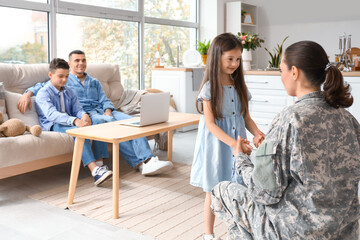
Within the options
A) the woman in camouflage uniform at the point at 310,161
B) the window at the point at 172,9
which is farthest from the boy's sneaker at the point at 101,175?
the window at the point at 172,9

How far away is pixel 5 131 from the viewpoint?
115 inches

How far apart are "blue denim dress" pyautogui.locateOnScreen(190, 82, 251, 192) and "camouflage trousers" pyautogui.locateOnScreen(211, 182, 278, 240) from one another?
0.45m

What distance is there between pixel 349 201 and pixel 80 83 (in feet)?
9.86

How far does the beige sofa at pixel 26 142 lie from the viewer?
276 cm

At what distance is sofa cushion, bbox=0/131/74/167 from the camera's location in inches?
108

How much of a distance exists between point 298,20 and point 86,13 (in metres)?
3.66

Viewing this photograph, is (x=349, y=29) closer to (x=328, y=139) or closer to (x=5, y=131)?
(x=5, y=131)

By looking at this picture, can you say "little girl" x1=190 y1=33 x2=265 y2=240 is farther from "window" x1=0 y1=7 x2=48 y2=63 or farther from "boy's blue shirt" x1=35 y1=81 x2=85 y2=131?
"window" x1=0 y1=7 x2=48 y2=63

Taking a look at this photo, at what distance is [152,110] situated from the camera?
290 centimetres

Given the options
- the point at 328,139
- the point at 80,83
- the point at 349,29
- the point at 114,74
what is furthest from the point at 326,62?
the point at 349,29

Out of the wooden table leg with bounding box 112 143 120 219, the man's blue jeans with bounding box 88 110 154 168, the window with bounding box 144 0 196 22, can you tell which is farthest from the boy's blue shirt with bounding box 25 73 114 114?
the window with bounding box 144 0 196 22

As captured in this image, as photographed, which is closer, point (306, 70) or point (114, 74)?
point (306, 70)

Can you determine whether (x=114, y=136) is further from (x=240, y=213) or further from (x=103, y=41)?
(x=103, y=41)

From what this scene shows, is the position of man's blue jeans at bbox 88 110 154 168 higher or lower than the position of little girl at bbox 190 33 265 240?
lower
